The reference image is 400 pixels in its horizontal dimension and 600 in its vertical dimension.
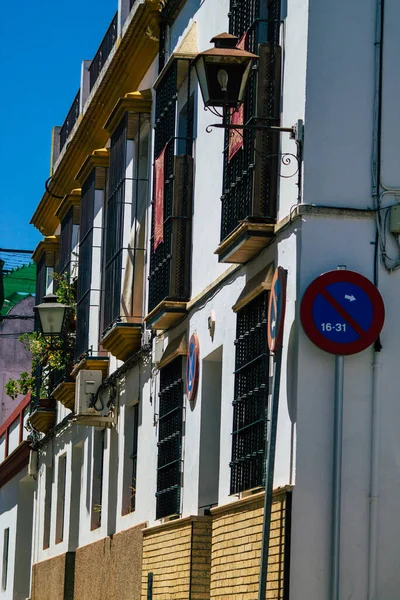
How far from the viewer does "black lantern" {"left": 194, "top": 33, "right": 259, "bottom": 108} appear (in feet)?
37.6

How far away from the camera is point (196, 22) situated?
15766mm

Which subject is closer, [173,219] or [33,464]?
[173,219]

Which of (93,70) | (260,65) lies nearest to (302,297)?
(260,65)

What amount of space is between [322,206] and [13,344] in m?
33.0

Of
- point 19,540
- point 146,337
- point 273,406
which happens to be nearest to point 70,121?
point 146,337

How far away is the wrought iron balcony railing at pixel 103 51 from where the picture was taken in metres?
20.8

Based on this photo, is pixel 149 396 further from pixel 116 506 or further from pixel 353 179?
pixel 353 179

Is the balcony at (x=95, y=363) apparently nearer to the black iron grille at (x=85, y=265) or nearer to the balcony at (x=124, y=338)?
the black iron grille at (x=85, y=265)

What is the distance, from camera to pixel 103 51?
859 inches

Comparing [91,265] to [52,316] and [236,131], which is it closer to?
[52,316]

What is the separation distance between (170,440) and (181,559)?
5.40ft

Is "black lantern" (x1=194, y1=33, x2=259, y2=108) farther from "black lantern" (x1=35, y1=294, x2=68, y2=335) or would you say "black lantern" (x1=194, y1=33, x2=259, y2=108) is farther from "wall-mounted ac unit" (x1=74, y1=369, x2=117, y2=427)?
"black lantern" (x1=35, y1=294, x2=68, y2=335)

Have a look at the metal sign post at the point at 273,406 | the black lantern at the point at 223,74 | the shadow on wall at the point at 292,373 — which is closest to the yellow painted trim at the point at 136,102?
the black lantern at the point at 223,74

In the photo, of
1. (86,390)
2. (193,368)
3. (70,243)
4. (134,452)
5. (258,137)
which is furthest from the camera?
(70,243)
